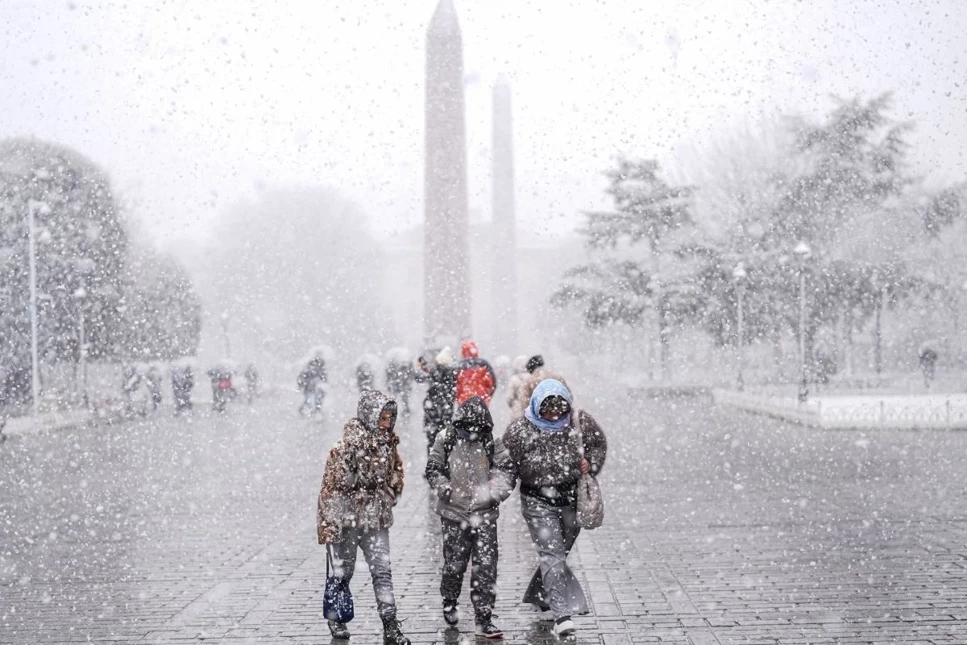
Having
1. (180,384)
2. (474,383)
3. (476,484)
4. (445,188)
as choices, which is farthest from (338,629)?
(445,188)

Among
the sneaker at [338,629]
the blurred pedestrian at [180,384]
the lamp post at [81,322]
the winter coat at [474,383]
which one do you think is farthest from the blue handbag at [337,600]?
the lamp post at [81,322]

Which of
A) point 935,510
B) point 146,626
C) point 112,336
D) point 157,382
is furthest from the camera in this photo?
point 112,336

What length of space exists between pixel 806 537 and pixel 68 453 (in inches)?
584

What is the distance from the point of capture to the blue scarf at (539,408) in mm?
6480

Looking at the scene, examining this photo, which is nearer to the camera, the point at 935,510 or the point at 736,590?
the point at 736,590

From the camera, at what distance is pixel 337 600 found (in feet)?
20.9

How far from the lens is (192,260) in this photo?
75125 millimetres

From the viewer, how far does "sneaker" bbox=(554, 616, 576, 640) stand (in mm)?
6320

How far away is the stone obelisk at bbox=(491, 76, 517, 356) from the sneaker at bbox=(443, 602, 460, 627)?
60.9m

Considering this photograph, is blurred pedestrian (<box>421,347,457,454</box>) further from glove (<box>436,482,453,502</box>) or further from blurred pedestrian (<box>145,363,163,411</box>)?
blurred pedestrian (<box>145,363,163,411</box>)

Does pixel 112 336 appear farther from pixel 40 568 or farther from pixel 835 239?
pixel 40 568

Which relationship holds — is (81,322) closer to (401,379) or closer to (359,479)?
(401,379)

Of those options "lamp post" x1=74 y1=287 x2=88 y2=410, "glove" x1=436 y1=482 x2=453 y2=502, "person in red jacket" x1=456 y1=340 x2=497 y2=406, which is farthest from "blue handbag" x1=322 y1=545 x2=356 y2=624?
"lamp post" x1=74 y1=287 x2=88 y2=410

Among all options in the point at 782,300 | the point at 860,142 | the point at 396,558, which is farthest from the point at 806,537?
the point at 860,142
